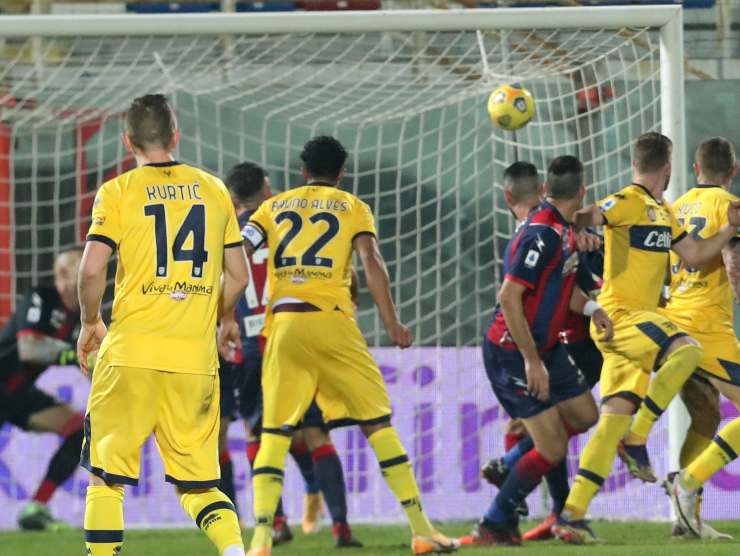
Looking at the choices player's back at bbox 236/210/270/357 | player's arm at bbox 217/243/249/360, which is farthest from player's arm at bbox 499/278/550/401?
player's arm at bbox 217/243/249/360

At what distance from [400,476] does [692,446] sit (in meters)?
1.76

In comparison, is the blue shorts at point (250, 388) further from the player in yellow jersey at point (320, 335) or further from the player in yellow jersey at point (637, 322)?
the player in yellow jersey at point (637, 322)

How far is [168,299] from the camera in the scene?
472 centimetres

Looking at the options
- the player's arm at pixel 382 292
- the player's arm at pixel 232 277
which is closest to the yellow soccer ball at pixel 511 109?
the player's arm at pixel 382 292

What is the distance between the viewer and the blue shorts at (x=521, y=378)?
6.58 meters

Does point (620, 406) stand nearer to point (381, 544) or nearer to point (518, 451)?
point (518, 451)

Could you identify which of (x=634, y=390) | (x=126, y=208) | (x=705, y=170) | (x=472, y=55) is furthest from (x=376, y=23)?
(x=126, y=208)

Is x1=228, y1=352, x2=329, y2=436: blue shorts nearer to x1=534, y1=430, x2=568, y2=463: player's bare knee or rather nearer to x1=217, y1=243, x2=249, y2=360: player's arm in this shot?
x1=534, y1=430, x2=568, y2=463: player's bare knee

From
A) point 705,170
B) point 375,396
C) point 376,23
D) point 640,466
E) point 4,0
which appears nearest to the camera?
point 375,396

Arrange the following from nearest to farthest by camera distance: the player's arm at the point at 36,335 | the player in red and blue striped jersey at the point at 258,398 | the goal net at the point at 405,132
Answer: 1. the player in red and blue striped jersey at the point at 258,398
2. the goal net at the point at 405,132
3. the player's arm at the point at 36,335

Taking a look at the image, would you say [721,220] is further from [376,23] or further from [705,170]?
[376,23]

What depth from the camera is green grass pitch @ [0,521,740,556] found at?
20.2ft

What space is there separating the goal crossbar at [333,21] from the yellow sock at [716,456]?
230 cm

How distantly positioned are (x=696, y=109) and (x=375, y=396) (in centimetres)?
402
